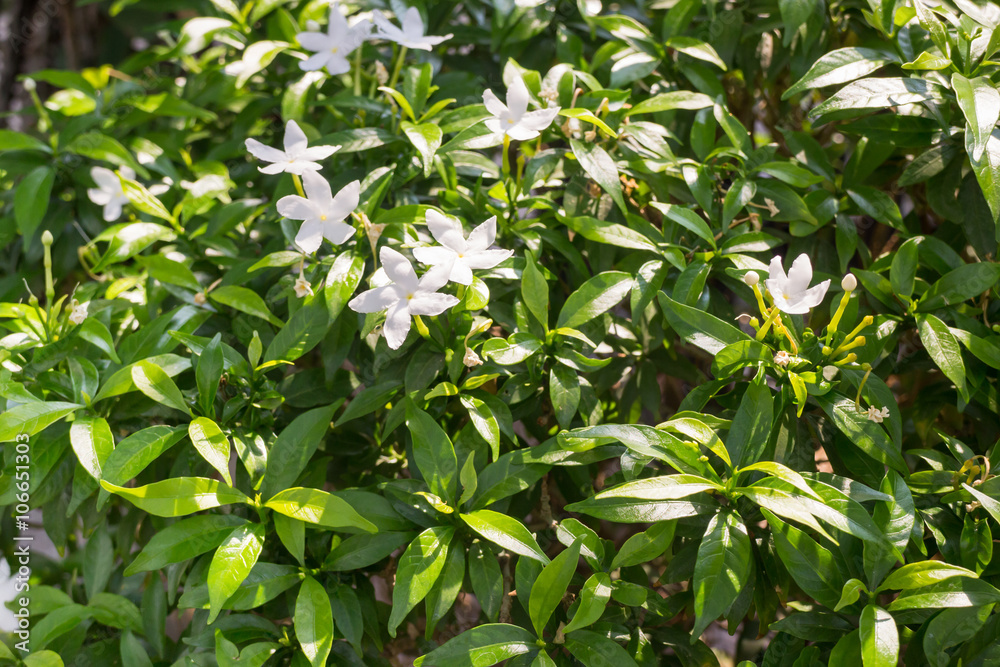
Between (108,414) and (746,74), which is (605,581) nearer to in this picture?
(108,414)

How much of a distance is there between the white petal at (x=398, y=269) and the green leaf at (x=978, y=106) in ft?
1.96

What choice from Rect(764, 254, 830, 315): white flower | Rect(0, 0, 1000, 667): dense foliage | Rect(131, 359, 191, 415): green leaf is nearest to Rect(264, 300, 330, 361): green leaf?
Rect(0, 0, 1000, 667): dense foliage

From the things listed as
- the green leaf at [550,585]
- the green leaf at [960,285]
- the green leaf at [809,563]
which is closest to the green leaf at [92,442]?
the green leaf at [550,585]

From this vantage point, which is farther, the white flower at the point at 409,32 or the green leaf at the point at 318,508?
the white flower at the point at 409,32

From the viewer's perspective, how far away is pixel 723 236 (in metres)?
0.97

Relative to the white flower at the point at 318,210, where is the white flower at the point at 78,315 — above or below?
below

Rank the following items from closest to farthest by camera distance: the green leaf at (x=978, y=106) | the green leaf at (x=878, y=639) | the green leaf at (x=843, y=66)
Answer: the green leaf at (x=878, y=639)
the green leaf at (x=978, y=106)
the green leaf at (x=843, y=66)

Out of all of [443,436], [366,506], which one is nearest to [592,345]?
[443,436]

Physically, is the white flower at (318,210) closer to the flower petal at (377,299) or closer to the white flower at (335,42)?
the flower petal at (377,299)

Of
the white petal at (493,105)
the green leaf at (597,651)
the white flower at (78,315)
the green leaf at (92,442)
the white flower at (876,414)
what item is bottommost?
the green leaf at (597,651)

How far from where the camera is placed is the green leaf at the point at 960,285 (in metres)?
0.83

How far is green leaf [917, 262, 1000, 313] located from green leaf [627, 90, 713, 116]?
1.24ft

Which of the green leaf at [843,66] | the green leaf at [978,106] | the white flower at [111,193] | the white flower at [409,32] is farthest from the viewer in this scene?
the white flower at [111,193]

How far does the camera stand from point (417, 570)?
724 millimetres
